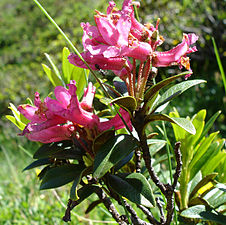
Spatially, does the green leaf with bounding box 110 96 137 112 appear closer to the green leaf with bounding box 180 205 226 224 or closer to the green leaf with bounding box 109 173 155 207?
the green leaf with bounding box 109 173 155 207

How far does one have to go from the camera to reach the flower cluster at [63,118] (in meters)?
0.68

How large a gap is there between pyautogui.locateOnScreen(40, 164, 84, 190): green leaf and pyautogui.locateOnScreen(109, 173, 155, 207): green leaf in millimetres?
89

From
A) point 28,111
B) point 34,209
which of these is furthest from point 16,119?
point 34,209

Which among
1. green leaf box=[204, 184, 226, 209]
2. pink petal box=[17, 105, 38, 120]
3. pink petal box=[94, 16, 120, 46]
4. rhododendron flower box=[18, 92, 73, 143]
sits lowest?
green leaf box=[204, 184, 226, 209]

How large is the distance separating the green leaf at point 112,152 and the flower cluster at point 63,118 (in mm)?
38

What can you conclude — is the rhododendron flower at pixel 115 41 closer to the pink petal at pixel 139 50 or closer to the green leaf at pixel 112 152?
the pink petal at pixel 139 50

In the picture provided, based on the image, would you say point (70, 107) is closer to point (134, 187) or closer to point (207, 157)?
point (134, 187)

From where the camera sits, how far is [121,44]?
2.12ft

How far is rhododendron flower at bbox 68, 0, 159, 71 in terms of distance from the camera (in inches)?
25.3

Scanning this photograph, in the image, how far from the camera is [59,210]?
5.90 feet

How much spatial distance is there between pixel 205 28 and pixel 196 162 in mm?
2721

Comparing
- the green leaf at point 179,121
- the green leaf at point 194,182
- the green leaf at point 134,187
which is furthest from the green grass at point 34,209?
the green leaf at point 179,121

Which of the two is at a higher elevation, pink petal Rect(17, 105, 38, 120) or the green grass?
pink petal Rect(17, 105, 38, 120)

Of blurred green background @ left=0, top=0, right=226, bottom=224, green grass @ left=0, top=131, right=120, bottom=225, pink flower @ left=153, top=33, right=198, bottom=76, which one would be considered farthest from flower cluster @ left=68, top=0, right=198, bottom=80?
green grass @ left=0, top=131, right=120, bottom=225
